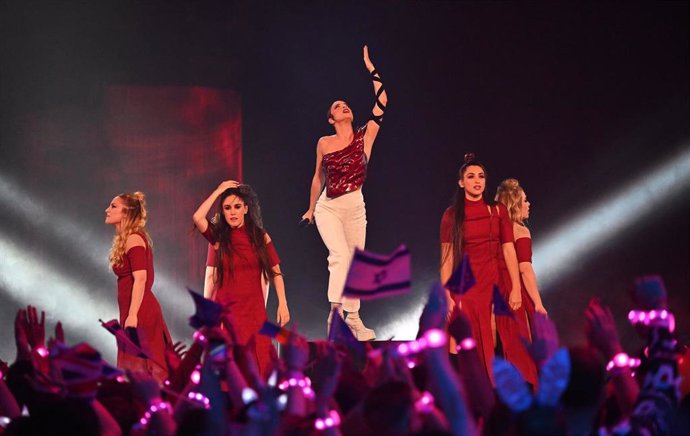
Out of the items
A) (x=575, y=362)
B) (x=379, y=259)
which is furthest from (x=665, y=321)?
(x=379, y=259)

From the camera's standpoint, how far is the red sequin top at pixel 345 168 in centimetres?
712

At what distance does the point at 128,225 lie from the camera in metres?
6.22

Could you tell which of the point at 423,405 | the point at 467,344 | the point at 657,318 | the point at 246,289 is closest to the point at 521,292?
the point at 246,289

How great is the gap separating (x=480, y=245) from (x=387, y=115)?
2837 millimetres

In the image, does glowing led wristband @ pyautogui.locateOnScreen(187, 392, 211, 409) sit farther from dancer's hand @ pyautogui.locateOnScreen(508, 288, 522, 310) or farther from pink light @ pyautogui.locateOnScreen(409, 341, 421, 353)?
dancer's hand @ pyautogui.locateOnScreen(508, 288, 522, 310)

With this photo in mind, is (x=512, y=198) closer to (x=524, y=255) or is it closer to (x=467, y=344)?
(x=524, y=255)

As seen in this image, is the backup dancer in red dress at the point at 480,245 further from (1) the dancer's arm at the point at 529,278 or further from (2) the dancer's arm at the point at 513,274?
(1) the dancer's arm at the point at 529,278

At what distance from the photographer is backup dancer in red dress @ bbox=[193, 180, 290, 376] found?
5.77 meters

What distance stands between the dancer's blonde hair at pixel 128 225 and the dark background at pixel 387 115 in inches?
66.0

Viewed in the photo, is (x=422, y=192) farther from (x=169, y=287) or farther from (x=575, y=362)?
(x=575, y=362)

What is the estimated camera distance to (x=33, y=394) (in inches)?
95.0

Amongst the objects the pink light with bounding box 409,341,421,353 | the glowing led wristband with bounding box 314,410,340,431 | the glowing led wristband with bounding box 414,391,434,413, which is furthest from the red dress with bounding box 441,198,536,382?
the glowing led wristband with bounding box 414,391,434,413

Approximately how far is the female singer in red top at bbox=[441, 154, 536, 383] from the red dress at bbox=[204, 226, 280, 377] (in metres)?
1.16

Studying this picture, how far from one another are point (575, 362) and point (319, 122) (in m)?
6.38
